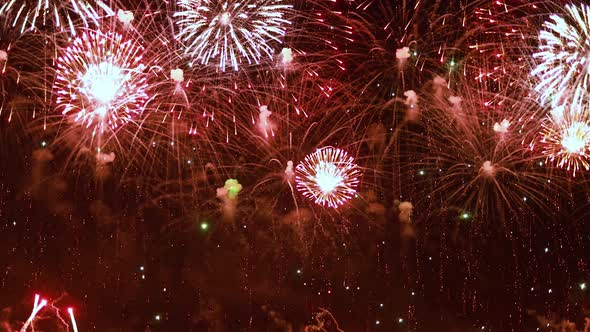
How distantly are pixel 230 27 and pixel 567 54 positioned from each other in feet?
11.9

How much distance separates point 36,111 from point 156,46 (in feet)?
7.46

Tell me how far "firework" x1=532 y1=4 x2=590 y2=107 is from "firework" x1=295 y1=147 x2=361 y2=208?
8.74 ft

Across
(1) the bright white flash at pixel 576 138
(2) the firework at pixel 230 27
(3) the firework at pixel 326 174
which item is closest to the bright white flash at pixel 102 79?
(2) the firework at pixel 230 27

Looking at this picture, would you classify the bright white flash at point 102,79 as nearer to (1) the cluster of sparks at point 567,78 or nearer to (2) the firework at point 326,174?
(2) the firework at point 326,174

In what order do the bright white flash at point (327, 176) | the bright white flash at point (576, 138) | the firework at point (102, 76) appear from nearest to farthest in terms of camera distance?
the firework at point (102, 76)
the bright white flash at point (576, 138)
the bright white flash at point (327, 176)

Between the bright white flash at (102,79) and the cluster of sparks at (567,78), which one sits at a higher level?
the cluster of sparks at (567,78)

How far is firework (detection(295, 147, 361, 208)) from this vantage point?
8.59m

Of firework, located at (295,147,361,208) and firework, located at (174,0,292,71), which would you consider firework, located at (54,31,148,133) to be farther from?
firework, located at (295,147,361,208)

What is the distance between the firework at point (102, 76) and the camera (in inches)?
279

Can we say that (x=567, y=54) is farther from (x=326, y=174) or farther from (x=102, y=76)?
(x=102, y=76)

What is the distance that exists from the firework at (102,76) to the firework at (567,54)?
4344 millimetres

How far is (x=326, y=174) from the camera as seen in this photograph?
855cm

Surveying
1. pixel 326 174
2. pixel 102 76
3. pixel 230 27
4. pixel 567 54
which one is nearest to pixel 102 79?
pixel 102 76

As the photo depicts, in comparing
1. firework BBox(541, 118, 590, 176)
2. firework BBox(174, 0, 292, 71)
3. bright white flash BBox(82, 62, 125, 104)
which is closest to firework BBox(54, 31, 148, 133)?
bright white flash BBox(82, 62, 125, 104)
